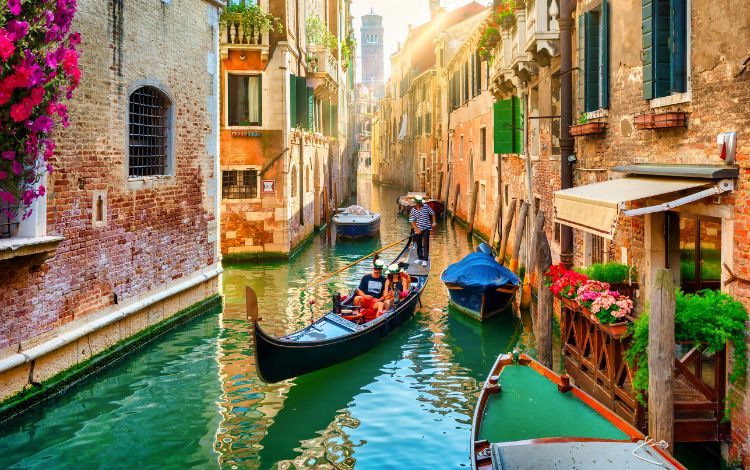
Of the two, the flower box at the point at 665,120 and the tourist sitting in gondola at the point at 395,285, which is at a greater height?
the flower box at the point at 665,120

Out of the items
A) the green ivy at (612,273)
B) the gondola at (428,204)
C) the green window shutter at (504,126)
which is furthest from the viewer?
the gondola at (428,204)

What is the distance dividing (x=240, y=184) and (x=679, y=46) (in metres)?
11.7

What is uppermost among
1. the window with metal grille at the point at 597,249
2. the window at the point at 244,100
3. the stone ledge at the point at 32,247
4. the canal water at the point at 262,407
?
the window at the point at 244,100

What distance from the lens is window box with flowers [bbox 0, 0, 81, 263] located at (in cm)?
573

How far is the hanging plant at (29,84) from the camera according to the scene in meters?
5.70

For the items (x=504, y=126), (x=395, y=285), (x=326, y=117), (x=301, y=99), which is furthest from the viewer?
(x=326, y=117)

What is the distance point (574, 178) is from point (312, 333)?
146 inches

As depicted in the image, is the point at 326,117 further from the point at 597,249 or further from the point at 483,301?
the point at 597,249

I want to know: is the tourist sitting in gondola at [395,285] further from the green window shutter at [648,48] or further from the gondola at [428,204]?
the gondola at [428,204]

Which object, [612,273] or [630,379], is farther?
[612,273]

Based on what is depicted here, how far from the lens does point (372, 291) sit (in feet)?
33.2

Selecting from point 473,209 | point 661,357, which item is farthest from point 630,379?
point 473,209

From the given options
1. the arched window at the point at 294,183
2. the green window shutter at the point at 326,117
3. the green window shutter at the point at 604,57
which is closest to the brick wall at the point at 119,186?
the green window shutter at the point at 604,57

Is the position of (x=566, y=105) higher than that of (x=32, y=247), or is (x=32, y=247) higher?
(x=566, y=105)
